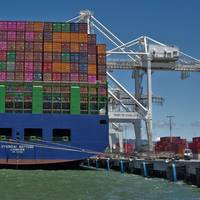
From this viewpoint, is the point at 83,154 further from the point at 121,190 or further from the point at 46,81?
the point at 121,190

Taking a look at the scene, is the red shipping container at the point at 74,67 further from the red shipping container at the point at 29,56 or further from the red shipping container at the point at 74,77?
the red shipping container at the point at 29,56

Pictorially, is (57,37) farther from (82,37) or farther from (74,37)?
(82,37)

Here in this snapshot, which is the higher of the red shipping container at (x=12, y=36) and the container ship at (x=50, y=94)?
the red shipping container at (x=12, y=36)

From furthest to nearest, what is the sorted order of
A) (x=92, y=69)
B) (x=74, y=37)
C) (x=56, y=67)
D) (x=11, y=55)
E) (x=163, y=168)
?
1. (x=74, y=37)
2. (x=92, y=69)
3. (x=56, y=67)
4. (x=11, y=55)
5. (x=163, y=168)

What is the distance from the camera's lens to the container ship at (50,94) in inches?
1973

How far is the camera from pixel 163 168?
43344 mm

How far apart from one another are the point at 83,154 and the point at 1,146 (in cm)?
769

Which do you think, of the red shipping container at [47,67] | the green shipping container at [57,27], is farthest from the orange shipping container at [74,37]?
the red shipping container at [47,67]

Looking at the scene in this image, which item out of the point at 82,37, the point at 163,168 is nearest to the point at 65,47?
the point at 82,37

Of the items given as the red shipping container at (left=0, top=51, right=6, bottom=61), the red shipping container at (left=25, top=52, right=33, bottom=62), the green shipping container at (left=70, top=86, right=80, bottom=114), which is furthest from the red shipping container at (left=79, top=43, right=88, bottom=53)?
the red shipping container at (left=0, top=51, right=6, bottom=61)

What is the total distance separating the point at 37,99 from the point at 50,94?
1.41m

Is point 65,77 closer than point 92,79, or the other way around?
point 65,77

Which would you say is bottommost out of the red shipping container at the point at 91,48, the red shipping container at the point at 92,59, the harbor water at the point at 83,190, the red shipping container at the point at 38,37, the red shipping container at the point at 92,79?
the harbor water at the point at 83,190

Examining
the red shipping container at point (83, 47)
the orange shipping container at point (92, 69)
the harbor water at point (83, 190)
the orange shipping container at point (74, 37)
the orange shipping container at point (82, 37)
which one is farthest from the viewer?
the orange shipping container at point (82, 37)
